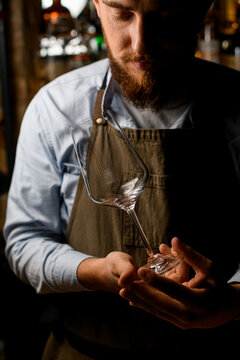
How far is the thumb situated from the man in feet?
0.83

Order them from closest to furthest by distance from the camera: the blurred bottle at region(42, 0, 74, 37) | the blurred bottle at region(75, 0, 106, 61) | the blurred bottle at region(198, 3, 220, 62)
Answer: the blurred bottle at region(198, 3, 220, 62) < the blurred bottle at region(42, 0, 74, 37) < the blurred bottle at region(75, 0, 106, 61)

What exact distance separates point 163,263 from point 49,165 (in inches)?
20.5

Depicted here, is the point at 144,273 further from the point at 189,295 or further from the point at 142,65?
the point at 142,65

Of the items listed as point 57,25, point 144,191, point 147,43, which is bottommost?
point 144,191

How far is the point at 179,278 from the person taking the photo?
3.56 feet

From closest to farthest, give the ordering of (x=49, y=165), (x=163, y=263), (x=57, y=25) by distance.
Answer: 1. (x=163, y=263)
2. (x=49, y=165)
3. (x=57, y=25)

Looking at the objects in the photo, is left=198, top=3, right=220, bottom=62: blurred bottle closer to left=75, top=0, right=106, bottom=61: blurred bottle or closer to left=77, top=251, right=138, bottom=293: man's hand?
left=75, top=0, right=106, bottom=61: blurred bottle

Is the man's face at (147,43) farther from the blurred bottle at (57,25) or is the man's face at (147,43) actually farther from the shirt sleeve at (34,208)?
the blurred bottle at (57,25)

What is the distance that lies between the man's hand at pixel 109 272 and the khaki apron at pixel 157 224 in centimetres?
12

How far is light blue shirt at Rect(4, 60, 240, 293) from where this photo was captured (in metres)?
1.31

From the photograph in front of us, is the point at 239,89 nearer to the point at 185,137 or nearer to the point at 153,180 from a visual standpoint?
the point at 185,137

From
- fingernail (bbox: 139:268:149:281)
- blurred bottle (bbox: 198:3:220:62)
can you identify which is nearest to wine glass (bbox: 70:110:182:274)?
fingernail (bbox: 139:268:149:281)

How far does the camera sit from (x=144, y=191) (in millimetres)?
1250

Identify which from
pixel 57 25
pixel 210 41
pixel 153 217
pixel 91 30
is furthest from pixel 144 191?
pixel 91 30
